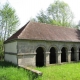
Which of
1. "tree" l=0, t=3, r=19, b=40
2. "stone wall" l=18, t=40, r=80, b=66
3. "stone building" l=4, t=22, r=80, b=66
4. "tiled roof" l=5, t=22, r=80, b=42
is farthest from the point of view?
"tree" l=0, t=3, r=19, b=40

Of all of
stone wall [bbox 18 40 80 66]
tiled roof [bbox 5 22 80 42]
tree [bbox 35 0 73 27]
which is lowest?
stone wall [bbox 18 40 80 66]

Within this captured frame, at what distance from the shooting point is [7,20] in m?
29.4

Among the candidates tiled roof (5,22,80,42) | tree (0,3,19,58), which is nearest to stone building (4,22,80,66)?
tiled roof (5,22,80,42)

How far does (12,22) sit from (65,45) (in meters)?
14.4

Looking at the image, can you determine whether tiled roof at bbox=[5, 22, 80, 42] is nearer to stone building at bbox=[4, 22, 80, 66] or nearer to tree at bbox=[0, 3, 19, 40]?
stone building at bbox=[4, 22, 80, 66]

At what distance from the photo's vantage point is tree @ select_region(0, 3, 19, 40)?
2901 cm

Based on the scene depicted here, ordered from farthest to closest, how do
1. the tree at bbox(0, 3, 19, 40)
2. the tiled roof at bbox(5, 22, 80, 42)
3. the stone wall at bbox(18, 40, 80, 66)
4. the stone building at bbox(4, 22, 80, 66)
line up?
the tree at bbox(0, 3, 19, 40) → the tiled roof at bbox(5, 22, 80, 42) → the stone building at bbox(4, 22, 80, 66) → the stone wall at bbox(18, 40, 80, 66)

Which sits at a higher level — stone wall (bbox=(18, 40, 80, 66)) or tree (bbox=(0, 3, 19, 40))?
tree (bbox=(0, 3, 19, 40))

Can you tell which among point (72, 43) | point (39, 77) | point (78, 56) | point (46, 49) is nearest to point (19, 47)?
point (46, 49)

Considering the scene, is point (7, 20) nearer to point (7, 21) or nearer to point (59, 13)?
point (7, 21)

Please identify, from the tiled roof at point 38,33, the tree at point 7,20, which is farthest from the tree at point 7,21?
the tiled roof at point 38,33

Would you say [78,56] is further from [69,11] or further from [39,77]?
[69,11]

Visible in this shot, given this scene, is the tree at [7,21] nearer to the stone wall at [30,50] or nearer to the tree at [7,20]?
the tree at [7,20]

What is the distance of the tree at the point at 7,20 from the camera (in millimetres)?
29013
